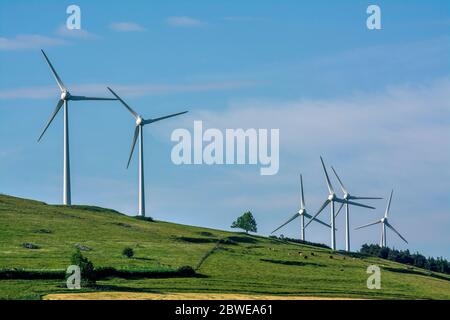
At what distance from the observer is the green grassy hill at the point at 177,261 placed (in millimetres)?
129000

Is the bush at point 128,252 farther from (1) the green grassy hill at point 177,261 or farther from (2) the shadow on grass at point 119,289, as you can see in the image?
(2) the shadow on grass at point 119,289

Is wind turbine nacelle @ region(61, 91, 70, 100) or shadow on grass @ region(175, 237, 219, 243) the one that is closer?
shadow on grass @ region(175, 237, 219, 243)

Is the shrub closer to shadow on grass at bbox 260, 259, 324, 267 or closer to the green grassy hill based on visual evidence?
the green grassy hill

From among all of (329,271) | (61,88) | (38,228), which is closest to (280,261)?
(329,271)

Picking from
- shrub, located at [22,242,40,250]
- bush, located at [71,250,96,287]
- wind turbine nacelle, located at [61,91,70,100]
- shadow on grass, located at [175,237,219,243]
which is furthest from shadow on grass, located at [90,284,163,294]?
wind turbine nacelle, located at [61,91,70,100]

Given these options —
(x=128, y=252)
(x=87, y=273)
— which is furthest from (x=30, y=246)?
(x=87, y=273)

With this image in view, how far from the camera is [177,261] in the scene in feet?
506

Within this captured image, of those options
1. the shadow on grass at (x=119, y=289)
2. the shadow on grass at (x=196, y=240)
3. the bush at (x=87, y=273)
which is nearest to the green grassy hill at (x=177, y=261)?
the shadow on grass at (x=196, y=240)

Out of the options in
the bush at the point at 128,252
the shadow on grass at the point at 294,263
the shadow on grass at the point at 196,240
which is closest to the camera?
the bush at the point at 128,252

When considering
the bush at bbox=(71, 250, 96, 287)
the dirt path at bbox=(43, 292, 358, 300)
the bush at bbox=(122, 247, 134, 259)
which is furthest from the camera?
the bush at bbox=(122, 247, 134, 259)

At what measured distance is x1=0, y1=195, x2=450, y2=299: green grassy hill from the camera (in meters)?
129
